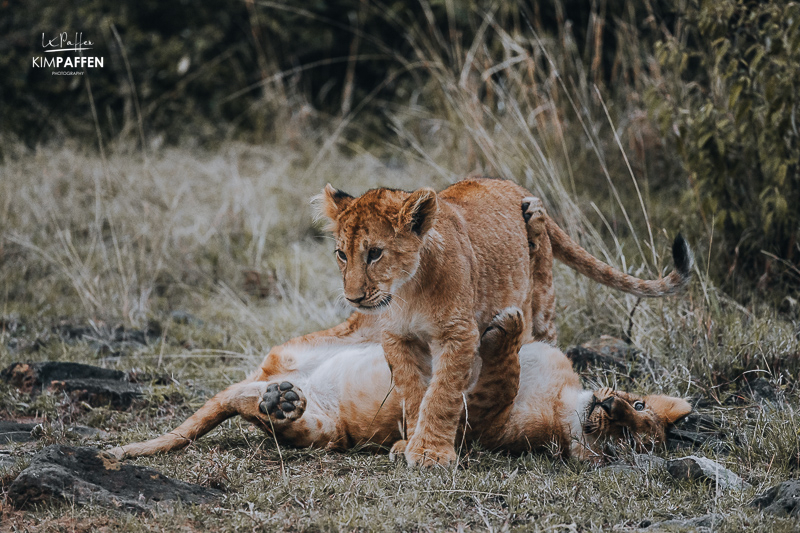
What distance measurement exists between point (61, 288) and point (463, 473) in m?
4.51

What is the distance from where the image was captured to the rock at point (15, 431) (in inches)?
137

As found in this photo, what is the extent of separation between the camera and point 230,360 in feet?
16.3

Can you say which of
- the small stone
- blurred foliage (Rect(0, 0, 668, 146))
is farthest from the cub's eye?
blurred foliage (Rect(0, 0, 668, 146))

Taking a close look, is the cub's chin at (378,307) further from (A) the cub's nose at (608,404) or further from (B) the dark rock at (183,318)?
(B) the dark rock at (183,318)

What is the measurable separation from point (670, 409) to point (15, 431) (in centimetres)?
301

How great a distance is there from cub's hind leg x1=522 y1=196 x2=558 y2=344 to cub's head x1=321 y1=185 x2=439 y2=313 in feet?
3.12

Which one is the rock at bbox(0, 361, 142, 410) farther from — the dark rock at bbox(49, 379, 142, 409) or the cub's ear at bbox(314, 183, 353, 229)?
the cub's ear at bbox(314, 183, 353, 229)

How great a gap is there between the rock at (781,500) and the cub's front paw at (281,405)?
1860 millimetres

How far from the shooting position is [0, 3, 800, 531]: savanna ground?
2.76 metres

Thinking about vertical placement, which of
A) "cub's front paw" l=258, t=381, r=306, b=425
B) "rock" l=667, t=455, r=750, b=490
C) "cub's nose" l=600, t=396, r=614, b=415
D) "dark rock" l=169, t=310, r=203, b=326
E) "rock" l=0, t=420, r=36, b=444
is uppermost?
"cub's front paw" l=258, t=381, r=306, b=425

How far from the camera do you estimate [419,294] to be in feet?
11.0

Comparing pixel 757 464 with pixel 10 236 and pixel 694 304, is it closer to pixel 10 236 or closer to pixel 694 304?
pixel 694 304

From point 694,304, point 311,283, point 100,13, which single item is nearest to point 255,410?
point 694,304

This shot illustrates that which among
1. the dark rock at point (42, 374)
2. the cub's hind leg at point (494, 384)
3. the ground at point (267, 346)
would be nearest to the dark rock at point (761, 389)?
the ground at point (267, 346)
